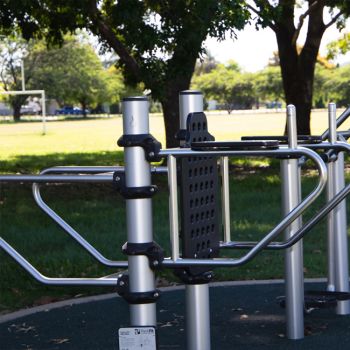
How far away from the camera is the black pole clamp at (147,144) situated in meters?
3.65

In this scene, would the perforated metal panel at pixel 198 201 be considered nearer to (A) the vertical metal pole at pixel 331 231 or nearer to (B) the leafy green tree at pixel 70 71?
(A) the vertical metal pole at pixel 331 231

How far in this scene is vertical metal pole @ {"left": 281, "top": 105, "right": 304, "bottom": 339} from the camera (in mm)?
4711

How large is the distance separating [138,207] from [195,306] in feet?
1.88

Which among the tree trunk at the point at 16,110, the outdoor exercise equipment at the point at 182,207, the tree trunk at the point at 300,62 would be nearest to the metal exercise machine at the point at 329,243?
the outdoor exercise equipment at the point at 182,207

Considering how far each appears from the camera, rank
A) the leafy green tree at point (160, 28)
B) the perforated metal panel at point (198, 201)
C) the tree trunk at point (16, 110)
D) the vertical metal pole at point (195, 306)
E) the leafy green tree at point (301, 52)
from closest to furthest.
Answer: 1. the perforated metal panel at point (198, 201)
2. the vertical metal pole at point (195, 306)
3. the leafy green tree at point (160, 28)
4. the leafy green tree at point (301, 52)
5. the tree trunk at point (16, 110)

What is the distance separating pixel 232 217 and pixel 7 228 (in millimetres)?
2324

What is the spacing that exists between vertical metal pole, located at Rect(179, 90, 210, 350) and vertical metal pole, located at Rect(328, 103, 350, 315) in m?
1.53

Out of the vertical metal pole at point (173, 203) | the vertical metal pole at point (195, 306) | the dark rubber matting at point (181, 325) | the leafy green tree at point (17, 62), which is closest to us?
the vertical metal pole at point (173, 203)

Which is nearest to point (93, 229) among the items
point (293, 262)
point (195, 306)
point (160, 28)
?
point (160, 28)

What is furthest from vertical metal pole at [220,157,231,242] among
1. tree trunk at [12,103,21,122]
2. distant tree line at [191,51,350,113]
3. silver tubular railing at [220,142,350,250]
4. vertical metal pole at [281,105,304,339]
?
tree trunk at [12,103,21,122]

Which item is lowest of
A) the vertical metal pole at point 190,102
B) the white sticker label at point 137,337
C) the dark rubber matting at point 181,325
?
the dark rubber matting at point 181,325

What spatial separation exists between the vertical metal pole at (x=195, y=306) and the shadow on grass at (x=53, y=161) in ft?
51.1

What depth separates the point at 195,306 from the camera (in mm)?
4035

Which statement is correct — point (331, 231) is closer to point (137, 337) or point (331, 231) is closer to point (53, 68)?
point (137, 337)
